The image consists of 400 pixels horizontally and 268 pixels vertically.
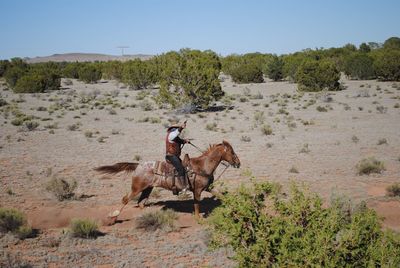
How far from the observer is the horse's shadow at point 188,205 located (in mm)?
11296

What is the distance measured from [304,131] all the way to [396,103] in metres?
14.2

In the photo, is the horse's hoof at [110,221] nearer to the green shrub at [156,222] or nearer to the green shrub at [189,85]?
the green shrub at [156,222]

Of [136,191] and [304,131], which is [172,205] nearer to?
[136,191]

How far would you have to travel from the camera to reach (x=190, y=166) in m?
10.2

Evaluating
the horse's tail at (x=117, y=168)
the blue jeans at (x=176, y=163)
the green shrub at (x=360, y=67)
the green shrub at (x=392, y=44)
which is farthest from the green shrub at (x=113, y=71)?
the blue jeans at (x=176, y=163)

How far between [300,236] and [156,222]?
5.26 meters

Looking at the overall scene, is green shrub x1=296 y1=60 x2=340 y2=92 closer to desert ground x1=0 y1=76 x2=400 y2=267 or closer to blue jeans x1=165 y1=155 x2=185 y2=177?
desert ground x1=0 y1=76 x2=400 y2=267

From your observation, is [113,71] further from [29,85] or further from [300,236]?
[300,236]

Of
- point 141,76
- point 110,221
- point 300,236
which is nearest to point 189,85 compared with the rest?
point 141,76

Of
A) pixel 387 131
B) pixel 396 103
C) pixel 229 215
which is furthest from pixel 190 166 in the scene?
pixel 396 103

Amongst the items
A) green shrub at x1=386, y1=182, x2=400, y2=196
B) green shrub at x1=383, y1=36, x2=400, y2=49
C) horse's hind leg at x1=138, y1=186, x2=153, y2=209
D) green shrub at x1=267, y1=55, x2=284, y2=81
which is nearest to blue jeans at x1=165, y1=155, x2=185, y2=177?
horse's hind leg at x1=138, y1=186, x2=153, y2=209

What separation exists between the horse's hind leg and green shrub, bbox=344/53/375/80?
53286 mm

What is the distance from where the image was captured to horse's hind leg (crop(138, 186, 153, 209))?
425 inches

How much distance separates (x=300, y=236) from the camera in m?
5.31
